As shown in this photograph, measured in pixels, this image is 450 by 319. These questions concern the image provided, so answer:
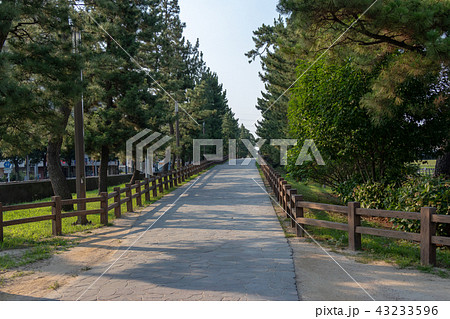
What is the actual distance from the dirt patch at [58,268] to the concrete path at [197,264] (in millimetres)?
272

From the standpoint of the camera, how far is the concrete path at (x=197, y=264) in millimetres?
5438

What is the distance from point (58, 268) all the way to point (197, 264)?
2564 mm

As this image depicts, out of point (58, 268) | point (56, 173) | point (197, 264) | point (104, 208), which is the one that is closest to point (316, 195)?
point (104, 208)

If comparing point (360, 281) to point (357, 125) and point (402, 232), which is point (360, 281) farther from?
point (357, 125)

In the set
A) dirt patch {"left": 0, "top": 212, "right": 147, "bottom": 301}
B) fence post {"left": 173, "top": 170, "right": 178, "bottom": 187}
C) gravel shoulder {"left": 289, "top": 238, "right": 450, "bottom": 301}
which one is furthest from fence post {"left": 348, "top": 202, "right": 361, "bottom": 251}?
fence post {"left": 173, "top": 170, "right": 178, "bottom": 187}

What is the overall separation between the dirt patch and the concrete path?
10.7 inches

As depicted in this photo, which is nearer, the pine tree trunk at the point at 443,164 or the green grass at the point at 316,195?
the pine tree trunk at the point at 443,164

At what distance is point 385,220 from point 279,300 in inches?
357

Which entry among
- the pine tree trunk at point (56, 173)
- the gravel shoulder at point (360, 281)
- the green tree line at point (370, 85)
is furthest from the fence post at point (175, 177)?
the gravel shoulder at point (360, 281)

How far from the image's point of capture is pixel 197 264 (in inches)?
274

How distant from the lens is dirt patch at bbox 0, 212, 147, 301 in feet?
19.2

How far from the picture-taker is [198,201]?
16656 mm

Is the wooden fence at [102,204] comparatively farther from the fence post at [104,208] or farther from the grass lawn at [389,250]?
the grass lawn at [389,250]

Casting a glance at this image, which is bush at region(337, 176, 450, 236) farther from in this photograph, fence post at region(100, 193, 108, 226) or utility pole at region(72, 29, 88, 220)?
utility pole at region(72, 29, 88, 220)
